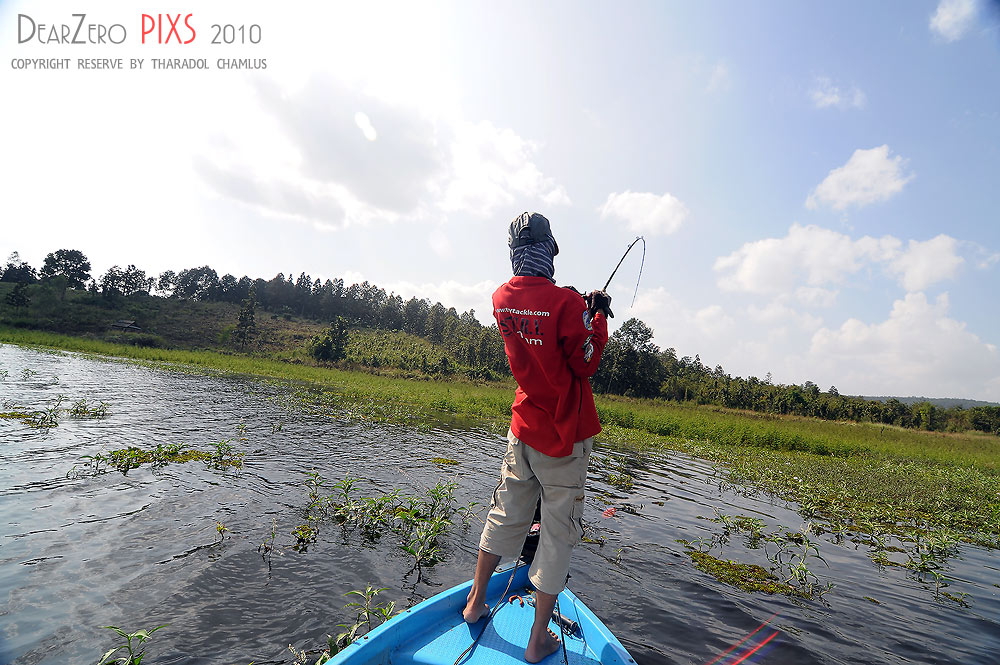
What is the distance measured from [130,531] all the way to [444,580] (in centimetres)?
364

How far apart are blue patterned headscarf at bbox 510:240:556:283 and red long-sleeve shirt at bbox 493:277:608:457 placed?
0.37 feet

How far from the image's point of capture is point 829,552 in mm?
6004

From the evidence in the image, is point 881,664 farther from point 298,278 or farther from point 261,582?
point 298,278

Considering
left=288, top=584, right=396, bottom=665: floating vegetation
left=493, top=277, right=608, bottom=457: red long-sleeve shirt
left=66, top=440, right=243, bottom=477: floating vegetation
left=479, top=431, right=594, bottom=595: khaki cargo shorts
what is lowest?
left=66, top=440, right=243, bottom=477: floating vegetation

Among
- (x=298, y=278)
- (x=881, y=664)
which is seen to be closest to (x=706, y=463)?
(x=881, y=664)

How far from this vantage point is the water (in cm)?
315

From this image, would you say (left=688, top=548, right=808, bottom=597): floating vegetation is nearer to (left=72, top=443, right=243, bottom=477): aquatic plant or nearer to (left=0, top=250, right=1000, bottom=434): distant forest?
(left=72, top=443, right=243, bottom=477): aquatic plant

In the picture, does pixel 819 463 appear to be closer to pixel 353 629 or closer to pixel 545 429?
pixel 545 429

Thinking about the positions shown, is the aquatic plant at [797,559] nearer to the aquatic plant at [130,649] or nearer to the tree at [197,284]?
the aquatic plant at [130,649]

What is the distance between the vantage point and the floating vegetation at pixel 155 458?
6398 mm

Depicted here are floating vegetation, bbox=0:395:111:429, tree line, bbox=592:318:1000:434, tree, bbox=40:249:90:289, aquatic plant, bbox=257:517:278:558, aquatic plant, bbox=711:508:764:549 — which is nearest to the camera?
aquatic plant, bbox=257:517:278:558

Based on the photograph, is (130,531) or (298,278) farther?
(298,278)

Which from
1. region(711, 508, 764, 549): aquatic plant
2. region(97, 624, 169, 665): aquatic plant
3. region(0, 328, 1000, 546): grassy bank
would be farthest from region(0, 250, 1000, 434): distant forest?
region(97, 624, 169, 665): aquatic plant

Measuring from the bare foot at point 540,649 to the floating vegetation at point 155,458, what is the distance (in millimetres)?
6942
